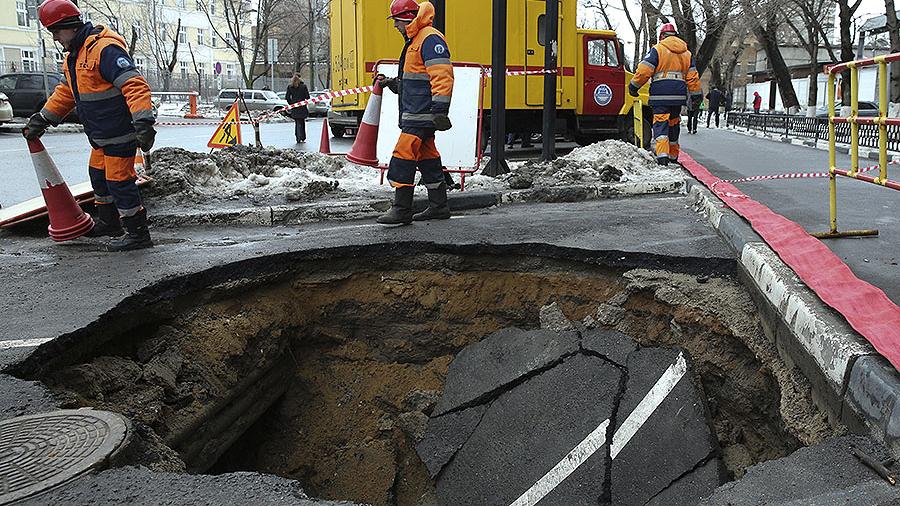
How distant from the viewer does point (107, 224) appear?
20.2 feet

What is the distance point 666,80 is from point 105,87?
22.8 ft

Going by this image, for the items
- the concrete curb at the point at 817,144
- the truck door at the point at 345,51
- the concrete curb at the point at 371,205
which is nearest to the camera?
the concrete curb at the point at 371,205

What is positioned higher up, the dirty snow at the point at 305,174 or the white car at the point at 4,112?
the white car at the point at 4,112

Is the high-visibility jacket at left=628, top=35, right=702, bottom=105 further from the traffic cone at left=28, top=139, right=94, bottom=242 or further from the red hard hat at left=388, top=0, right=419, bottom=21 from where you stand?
the traffic cone at left=28, top=139, right=94, bottom=242

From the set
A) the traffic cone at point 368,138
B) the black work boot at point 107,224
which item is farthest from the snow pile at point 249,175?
the black work boot at point 107,224

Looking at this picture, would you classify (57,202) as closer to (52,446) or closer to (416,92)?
(416,92)

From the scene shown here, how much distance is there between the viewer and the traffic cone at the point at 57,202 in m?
5.89

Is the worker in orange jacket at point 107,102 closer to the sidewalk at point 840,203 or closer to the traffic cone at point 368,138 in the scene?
the traffic cone at point 368,138

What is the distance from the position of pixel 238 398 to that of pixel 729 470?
9.54 ft

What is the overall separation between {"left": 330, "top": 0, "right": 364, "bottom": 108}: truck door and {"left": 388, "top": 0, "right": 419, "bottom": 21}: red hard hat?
7.68 metres

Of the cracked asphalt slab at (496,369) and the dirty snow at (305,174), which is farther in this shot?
the dirty snow at (305,174)

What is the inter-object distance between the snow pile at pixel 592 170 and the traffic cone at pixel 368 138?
48.4 inches

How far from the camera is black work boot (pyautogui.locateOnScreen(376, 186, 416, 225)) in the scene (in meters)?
6.12

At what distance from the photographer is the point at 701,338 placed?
4.29 m
